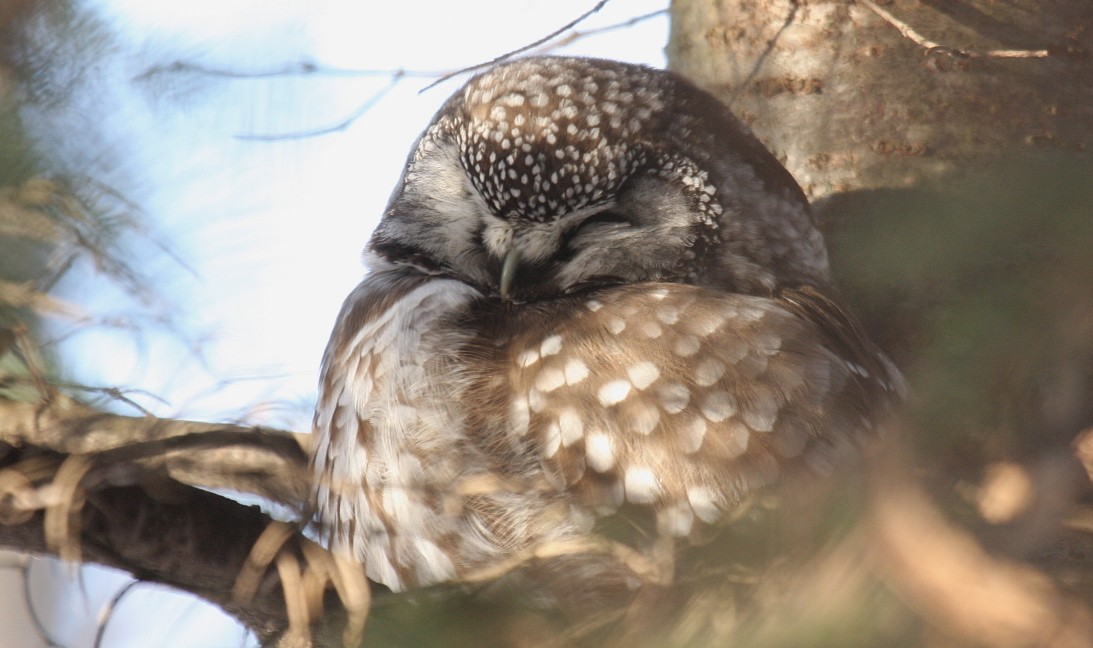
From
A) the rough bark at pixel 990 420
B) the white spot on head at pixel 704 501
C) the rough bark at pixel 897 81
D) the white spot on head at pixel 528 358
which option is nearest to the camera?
the rough bark at pixel 990 420

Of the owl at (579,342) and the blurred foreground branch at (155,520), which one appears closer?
the blurred foreground branch at (155,520)

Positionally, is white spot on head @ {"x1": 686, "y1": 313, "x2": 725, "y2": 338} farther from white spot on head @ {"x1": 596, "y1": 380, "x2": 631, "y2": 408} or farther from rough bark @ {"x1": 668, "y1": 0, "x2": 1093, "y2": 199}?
rough bark @ {"x1": 668, "y1": 0, "x2": 1093, "y2": 199}

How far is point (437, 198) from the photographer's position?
2.18m

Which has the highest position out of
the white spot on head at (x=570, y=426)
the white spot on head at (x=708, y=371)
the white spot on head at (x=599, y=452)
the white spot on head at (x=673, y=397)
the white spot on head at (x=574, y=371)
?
the white spot on head at (x=574, y=371)

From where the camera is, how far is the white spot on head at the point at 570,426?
4.70 ft

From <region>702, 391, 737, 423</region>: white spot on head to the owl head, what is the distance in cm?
50

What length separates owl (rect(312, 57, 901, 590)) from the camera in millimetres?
1409

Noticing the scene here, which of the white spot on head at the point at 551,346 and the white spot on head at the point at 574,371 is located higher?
the white spot on head at the point at 551,346

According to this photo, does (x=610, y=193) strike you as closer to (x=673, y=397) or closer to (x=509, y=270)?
(x=509, y=270)

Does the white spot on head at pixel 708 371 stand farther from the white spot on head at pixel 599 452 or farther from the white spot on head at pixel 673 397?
the white spot on head at pixel 599 452

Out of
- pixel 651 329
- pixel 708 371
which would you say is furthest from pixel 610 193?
pixel 708 371

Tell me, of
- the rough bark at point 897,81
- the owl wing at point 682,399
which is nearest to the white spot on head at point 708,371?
the owl wing at point 682,399

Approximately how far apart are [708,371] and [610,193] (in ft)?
1.97

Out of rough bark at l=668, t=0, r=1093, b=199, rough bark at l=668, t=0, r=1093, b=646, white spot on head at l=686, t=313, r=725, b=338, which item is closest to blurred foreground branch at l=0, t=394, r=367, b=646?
rough bark at l=668, t=0, r=1093, b=646
